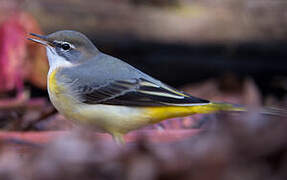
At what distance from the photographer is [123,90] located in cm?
343

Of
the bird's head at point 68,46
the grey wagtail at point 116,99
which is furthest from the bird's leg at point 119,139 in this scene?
the bird's head at point 68,46

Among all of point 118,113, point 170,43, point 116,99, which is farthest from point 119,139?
point 170,43

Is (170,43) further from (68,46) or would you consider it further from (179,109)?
(179,109)

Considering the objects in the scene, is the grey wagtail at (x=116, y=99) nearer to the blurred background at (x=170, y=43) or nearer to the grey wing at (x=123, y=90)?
the grey wing at (x=123, y=90)

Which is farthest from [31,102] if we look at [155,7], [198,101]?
[198,101]

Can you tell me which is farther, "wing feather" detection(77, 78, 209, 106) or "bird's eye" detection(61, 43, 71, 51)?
"bird's eye" detection(61, 43, 71, 51)

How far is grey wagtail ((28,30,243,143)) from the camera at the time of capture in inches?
132

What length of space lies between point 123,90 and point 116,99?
88 millimetres

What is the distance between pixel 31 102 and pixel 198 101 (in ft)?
8.63

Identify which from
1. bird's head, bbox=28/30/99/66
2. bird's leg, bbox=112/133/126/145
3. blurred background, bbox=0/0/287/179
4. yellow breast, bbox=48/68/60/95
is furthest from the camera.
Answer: blurred background, bbox=0/0/287/179

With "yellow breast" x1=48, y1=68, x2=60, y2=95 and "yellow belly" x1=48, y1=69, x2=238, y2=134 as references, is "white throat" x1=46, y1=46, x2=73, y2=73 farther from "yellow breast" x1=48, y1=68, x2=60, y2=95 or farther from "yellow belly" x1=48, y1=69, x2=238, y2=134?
"yellow belly" x1=48, y1=69, x2=238, y2=134

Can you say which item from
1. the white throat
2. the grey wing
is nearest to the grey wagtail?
the grey wing

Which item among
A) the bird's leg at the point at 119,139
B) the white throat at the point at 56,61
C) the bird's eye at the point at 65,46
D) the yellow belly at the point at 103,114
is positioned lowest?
the bird's leg at the point at 119,139

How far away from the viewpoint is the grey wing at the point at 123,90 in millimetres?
3350
